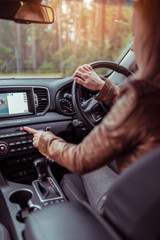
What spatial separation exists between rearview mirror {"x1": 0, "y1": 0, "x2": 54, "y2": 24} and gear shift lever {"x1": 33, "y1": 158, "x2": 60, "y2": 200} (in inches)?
51.0

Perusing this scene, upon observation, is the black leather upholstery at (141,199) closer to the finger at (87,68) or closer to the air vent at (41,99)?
the finger at (87,68)

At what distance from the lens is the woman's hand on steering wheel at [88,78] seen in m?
2.12

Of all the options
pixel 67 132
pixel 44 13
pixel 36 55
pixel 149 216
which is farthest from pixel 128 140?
pixel 36 55

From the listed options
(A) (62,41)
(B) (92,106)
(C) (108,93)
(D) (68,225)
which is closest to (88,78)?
(C) (108,93)

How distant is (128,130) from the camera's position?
1038 mm

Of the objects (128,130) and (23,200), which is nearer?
(128,130)

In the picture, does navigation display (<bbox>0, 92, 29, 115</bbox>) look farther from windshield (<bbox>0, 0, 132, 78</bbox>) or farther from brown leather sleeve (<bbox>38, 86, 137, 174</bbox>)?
windshield (<bbox>0, 0, 132, 78</bbox>)

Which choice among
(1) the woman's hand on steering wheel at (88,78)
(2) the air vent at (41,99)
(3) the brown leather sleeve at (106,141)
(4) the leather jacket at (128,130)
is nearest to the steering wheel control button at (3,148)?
(2) the air vent at (41,99)

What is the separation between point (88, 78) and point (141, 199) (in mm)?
1314

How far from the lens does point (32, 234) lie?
130 cm

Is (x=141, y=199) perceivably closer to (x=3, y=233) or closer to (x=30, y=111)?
(x=3, y=233)

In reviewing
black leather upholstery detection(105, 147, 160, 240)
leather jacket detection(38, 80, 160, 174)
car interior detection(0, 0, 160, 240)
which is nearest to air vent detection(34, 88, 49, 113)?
car interior detection(0, 0, 160, 240)

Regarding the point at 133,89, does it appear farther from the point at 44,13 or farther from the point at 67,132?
the point at 67,132

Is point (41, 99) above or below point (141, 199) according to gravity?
below
